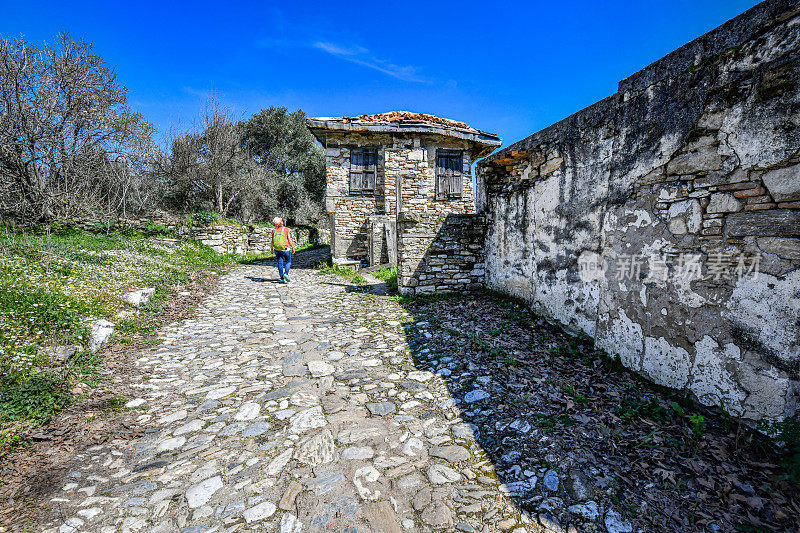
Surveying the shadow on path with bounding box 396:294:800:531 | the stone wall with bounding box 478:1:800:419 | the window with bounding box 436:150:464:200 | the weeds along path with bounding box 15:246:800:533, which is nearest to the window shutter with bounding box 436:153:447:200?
the window with bounding box 436:150:464:200

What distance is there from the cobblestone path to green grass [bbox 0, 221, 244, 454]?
696 mm

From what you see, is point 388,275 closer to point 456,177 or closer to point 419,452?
point 456,177

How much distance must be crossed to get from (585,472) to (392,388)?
1913 millimetres

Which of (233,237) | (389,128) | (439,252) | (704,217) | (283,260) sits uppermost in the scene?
→ (389,128)

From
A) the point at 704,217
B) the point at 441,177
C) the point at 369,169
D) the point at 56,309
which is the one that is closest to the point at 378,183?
the point at 369,169

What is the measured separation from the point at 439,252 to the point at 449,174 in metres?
7.18

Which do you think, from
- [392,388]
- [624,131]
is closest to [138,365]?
[392,388]

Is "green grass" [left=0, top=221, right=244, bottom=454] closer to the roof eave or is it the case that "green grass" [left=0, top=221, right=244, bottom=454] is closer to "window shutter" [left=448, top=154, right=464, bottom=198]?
the roof eave

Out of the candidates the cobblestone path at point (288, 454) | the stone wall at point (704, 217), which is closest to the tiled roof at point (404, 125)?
the stone wall at point (704, 217)

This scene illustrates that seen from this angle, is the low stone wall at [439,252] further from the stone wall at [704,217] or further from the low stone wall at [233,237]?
the low stone wall at [233,237]

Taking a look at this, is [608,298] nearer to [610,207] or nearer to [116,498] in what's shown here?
[610,207]

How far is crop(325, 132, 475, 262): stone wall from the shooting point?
41.1ft

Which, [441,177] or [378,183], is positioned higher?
[441,177]

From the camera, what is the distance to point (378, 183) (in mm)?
12781
